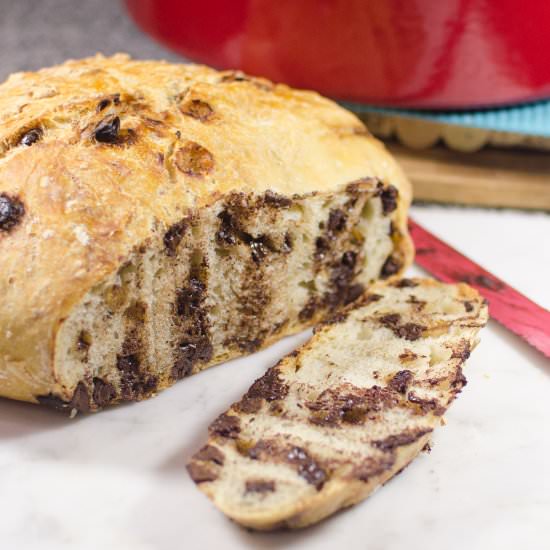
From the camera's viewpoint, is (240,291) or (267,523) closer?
(267,523)

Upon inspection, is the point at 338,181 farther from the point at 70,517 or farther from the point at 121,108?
the point at 70,517

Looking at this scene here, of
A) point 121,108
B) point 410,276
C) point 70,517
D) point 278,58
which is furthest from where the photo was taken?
point 278,58

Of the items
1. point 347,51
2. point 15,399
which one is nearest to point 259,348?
point 15,399

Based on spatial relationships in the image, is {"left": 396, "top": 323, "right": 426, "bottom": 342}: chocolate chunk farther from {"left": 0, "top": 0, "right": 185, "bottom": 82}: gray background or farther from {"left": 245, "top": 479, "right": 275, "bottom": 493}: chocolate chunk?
{"left": 0, "top": 0, "right": 185, "bottom": 82}: gray background

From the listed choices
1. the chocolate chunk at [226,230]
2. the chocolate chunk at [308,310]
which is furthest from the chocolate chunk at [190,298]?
the chocolate chunk at [308,310]

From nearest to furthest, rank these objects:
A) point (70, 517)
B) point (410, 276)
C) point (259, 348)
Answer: point (70, 517) < point (259, 348) < point (410, 276)

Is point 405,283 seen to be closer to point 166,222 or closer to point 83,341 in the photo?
point 166,222

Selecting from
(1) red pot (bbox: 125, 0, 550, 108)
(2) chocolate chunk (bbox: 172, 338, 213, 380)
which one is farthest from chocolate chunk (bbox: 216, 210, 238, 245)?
(1) red pot (bbox: 125, 0, 550, 108)
